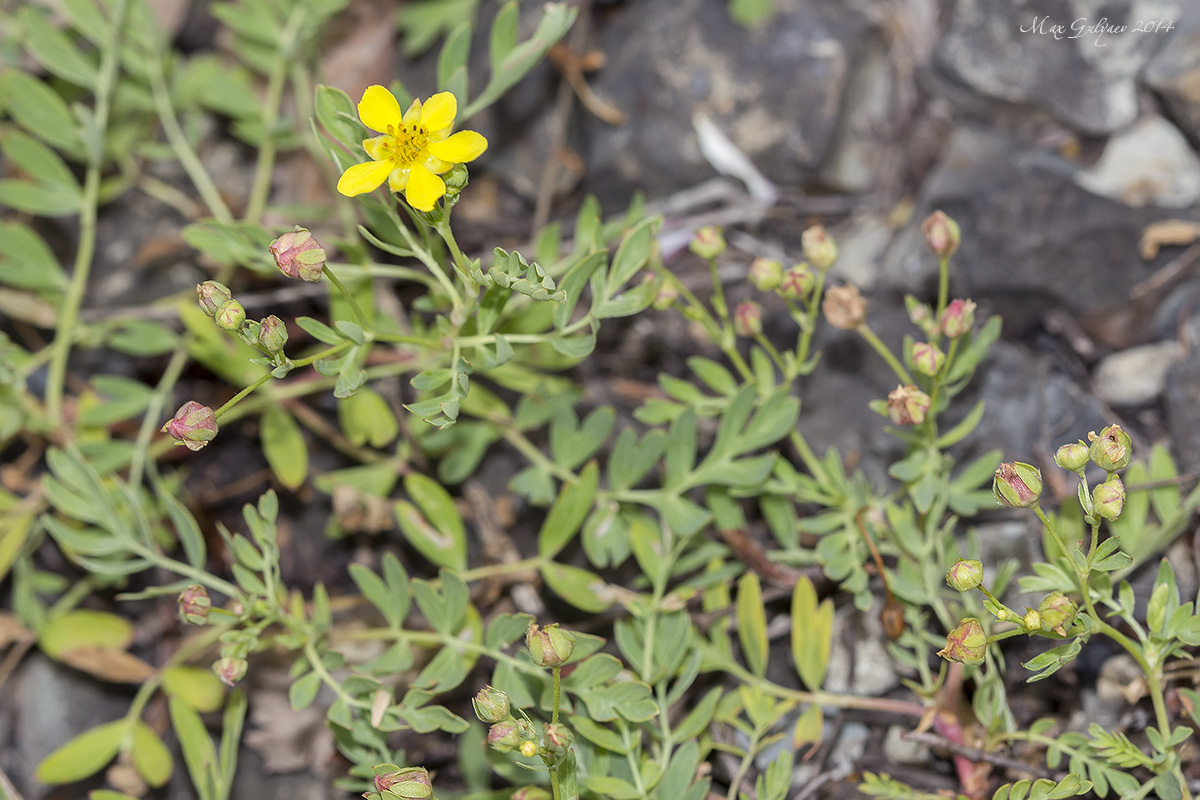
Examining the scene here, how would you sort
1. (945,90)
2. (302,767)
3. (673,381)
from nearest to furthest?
1. (673,381)
2. (302,767)
3. (945,90)

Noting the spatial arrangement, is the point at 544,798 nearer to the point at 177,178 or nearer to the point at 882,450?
the point at 882,450

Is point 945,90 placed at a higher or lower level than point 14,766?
higher

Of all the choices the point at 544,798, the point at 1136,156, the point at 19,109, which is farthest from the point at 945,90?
the point at 19,109

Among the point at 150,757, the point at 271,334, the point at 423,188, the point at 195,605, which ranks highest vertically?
the point at 423,188

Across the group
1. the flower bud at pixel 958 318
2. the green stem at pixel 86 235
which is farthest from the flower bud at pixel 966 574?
the green stem at pixel 86 235

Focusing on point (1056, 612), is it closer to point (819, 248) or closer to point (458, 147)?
point (819, 248)

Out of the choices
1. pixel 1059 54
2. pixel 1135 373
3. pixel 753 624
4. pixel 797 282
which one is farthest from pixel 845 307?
pixel 1059 54
